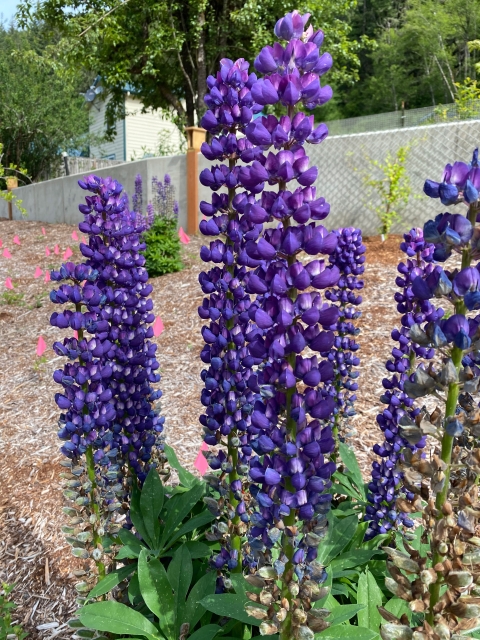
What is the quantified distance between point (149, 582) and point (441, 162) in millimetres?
8074

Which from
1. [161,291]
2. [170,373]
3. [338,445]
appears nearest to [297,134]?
[338,445]

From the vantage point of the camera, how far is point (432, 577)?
1122 mm

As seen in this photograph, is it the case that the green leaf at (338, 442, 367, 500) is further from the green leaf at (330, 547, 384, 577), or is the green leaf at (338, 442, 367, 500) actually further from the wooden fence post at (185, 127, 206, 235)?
the wooden fence post at (185, 127, 206, 235)

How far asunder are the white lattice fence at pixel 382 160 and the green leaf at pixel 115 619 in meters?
7.49

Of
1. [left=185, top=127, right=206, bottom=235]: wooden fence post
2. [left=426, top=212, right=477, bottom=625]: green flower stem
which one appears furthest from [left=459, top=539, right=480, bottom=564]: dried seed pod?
[left=185, top=127, right=206, bottom=235]: wooden fence post

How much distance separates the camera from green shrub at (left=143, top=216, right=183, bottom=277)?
8.93 meters

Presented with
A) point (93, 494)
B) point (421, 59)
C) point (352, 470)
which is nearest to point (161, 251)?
point (352, 470)

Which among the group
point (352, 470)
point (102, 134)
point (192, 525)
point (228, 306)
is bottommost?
point (352, 470)

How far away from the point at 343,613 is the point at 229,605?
340 mm

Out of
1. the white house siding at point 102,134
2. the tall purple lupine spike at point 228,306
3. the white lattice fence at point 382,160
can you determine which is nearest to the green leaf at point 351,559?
the tall purple lupine spike at point 228,306

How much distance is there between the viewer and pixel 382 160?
9164 mm

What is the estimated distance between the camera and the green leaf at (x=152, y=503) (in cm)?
224

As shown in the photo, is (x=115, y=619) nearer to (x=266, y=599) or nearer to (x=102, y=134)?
(x=266, y=599)

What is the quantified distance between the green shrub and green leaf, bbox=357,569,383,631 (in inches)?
294
